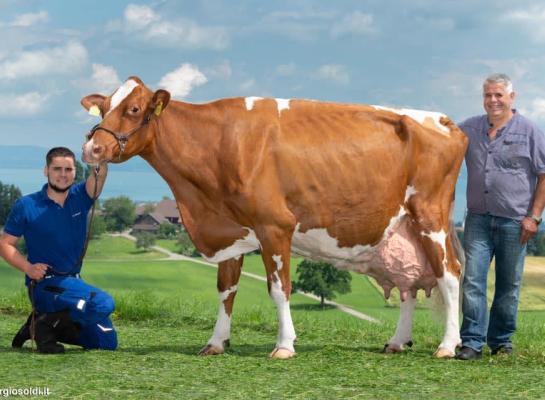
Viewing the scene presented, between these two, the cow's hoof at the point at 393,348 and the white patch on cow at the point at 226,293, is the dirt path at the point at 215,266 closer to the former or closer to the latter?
the cow's hoof at the point at 393,348

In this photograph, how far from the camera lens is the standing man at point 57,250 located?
270 inches

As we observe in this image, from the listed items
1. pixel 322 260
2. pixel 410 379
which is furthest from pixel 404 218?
pixel 410 379

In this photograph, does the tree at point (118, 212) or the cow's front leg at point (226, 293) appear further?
the tree at point (118, 212)

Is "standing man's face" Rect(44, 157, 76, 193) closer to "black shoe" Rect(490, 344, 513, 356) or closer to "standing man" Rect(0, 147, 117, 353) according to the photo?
"standing man" Rect(0, 147, 117, 353)

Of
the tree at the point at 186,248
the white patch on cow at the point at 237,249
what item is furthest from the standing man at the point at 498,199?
the tree at the point at 186,248

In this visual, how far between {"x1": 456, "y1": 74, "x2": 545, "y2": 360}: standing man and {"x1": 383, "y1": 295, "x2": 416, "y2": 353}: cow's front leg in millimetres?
468

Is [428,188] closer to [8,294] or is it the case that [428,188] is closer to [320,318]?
[320,318]

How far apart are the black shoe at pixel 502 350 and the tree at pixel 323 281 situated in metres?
53.5

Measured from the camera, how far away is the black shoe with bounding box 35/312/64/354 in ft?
22.6

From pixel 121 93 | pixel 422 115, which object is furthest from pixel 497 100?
pixel 121 93

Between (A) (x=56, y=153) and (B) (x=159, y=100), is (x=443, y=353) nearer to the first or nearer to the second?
(B) (x=159, y=100)

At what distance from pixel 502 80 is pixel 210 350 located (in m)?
3.48

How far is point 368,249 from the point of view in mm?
7211

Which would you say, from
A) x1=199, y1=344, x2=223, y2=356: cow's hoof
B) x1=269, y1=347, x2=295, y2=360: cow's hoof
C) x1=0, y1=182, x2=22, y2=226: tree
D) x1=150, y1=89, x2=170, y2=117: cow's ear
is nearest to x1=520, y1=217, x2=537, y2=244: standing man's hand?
x1=269, y1=347, x2=295, y2=360: cow's hoof
